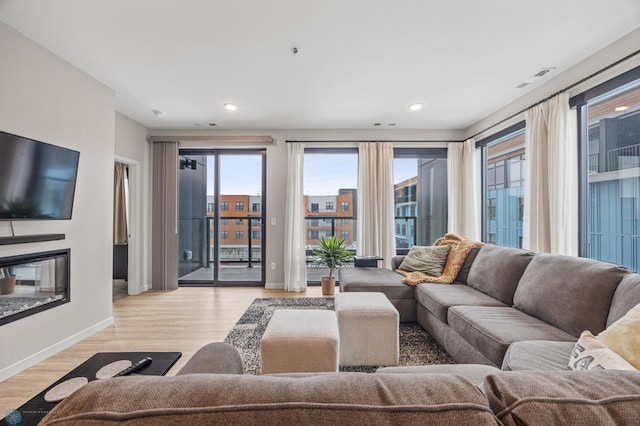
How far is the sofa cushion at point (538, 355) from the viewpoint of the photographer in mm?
1302

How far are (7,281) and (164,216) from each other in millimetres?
2337

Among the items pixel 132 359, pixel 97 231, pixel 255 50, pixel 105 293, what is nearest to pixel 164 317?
pixel 105 293

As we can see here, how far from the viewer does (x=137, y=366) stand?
132 centimetres

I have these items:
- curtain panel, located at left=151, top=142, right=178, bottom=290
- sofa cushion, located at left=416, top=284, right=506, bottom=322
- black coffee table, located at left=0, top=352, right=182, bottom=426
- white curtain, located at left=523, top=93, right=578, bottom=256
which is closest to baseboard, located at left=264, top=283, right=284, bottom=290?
curtain panel, located at left=151, top=142, right=178, bottom=290

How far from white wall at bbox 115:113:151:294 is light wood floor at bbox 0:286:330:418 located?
34 cm

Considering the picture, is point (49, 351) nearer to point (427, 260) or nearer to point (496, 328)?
point (496, 328)

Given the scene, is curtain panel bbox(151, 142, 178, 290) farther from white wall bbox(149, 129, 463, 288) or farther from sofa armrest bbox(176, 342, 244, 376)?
sofa armrest bbox(176, 342, 244, 376)

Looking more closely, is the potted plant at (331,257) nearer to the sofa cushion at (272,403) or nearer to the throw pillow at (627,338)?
the throw pillow at (627,338)

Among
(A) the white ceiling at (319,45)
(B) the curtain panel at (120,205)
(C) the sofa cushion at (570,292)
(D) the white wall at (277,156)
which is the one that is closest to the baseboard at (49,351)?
(D) the white wall at (277,156)

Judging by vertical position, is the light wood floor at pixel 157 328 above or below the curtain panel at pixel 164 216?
below

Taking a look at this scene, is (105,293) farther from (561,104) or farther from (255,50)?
(561,104)

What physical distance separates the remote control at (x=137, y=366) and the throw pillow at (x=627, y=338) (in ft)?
→ 6.94

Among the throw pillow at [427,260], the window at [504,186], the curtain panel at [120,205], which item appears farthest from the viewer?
the curtain panel at [120,205]

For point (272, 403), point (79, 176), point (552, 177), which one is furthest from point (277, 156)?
point (272, 403)
